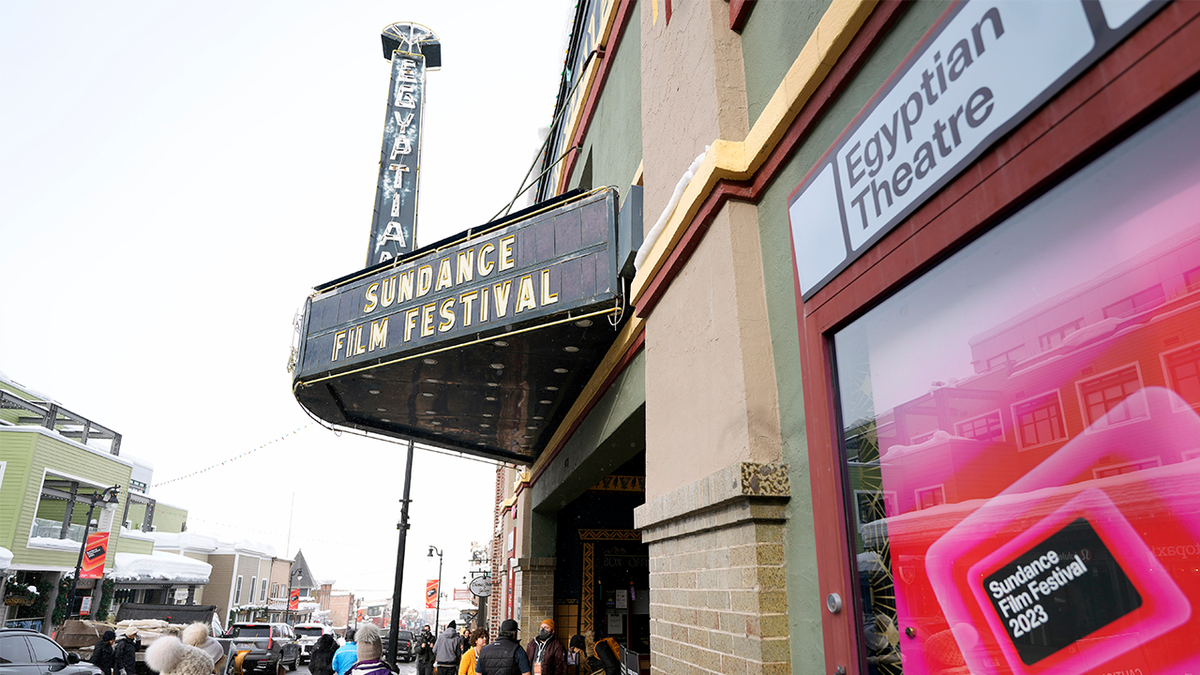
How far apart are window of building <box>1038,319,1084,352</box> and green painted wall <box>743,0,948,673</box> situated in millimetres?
1429

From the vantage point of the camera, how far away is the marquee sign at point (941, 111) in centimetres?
216

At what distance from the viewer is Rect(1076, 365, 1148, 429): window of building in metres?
1.96

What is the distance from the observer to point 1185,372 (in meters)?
1.85

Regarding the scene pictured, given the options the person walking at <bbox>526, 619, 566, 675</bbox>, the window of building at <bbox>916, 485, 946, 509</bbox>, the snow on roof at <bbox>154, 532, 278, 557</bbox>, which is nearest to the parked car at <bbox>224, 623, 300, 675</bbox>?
the person walking at <bbox>526, 619, 566, 675</bbox>

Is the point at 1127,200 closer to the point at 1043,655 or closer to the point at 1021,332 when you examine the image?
the point at 1021,332

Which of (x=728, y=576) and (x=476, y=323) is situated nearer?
(x=728, y=576)

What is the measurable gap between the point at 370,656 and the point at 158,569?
37256 mm

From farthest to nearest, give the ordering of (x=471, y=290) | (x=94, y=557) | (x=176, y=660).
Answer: (x=94, y=557), (x=471, y=290), (x=176, y=660)

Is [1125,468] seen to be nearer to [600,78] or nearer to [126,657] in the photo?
[600,78]

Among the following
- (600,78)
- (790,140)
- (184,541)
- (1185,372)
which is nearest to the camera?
(1185,372)

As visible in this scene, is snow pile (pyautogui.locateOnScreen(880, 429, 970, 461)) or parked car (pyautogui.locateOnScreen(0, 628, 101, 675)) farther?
parked car (pyautogui.locateOnScreen(0, 628, 101, 675))

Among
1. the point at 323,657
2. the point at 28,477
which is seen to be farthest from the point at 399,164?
Answer: the point at 28,477

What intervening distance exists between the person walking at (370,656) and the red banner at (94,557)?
24656 millimetres

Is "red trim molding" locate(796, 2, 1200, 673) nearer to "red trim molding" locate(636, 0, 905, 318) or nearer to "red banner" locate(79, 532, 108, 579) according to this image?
"red trim molding" locate(636, 0, 905, 318)
